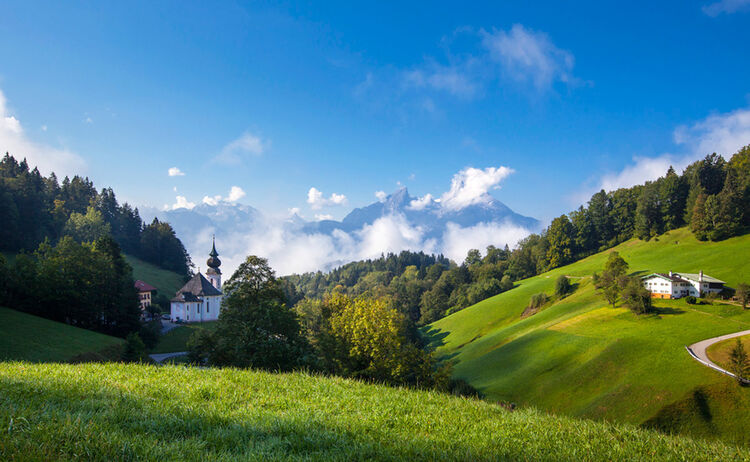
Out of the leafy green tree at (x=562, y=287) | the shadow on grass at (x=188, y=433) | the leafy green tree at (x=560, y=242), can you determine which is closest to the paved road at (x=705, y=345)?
the leafy green tree at (x=562, y=287)

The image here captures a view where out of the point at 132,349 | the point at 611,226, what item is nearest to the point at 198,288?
the point at 132,349

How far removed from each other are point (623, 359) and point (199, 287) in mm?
69662

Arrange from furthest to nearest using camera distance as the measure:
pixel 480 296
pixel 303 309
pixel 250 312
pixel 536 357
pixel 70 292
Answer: pixel 480 296 → pixel 303 309 → pixel 536 357 → pixel 70 292 → pixel 250 312

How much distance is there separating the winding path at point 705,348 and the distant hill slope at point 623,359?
690 millimetres

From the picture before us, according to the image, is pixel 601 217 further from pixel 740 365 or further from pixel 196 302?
pixel 196 302

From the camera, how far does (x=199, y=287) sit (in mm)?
69062

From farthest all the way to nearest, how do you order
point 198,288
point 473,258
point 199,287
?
point 473,258, point 199,287, point 198,288

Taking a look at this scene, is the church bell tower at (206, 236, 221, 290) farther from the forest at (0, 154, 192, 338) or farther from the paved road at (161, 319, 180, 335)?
the forest at (0, 154, 192, 338)

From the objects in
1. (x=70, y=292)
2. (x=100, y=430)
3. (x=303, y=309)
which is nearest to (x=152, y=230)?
(x=303, y=309)

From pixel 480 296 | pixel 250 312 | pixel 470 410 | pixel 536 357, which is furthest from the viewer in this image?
pixel 480 296

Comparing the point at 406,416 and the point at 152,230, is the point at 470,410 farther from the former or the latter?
the point at 152,230

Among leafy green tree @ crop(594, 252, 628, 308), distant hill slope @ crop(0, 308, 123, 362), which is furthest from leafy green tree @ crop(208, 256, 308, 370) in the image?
leafy green tree @ crop(594, 252, 628, 308)

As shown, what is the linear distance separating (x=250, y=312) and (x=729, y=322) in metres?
53.5

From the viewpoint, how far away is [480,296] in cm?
10325
